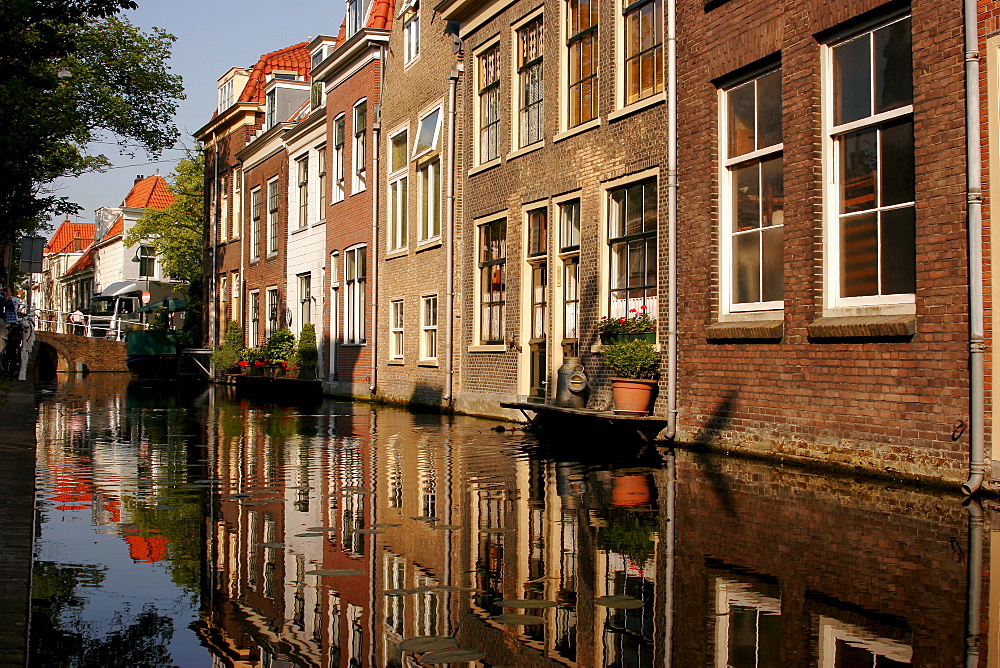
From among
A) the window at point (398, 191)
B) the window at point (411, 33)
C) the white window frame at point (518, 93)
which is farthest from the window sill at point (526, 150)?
the window at point (398, 191)

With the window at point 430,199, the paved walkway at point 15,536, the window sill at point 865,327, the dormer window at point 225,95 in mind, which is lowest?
the paved walkway at point 15,536

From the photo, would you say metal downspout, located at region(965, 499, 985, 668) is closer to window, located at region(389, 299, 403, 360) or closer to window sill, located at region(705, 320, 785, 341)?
window sill, located at region(705, 320, 785, 341)

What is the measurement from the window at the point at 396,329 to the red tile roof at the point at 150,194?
172 feet

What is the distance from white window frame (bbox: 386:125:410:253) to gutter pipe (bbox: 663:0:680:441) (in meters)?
11.0

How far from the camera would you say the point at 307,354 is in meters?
29.5

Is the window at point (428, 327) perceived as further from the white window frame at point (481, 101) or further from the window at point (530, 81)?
the window at point (530, 81)

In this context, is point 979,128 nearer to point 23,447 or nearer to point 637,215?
point 637,215

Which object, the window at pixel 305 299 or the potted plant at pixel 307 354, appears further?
the window at pixel 305 299

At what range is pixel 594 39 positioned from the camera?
15.4m

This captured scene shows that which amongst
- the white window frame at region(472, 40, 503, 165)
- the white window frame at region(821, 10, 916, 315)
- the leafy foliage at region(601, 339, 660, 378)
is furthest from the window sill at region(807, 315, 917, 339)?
the white window frame at region(472, 40, 503, 165)

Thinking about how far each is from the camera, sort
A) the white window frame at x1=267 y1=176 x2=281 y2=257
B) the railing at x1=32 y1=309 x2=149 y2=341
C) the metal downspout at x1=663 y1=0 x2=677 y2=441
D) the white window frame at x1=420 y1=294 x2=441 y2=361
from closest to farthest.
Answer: the metal downspout at x1=663 y1=0 x2=677 y2=441 → the white window frame at x1=420 y1=294 x2=441 y2=361 → the white window frame at x1=267 y1=176 x2=281 y2=257 → the railing at x1=32 y1=309 x2=149 y2=341

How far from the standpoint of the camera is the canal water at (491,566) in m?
3.85

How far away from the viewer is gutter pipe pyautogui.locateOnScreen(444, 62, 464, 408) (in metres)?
20.0

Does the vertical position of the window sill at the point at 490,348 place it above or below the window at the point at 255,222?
below
